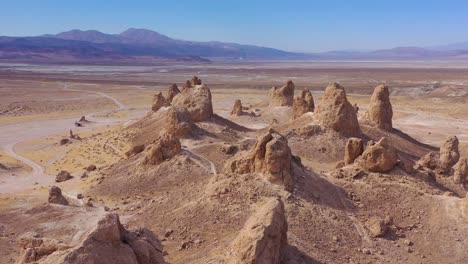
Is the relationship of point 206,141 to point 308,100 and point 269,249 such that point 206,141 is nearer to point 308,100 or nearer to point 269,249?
point 308,100

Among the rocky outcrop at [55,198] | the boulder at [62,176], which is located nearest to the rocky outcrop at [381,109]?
the boulder at [62,176]

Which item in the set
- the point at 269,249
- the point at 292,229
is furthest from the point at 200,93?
the point at 269,249

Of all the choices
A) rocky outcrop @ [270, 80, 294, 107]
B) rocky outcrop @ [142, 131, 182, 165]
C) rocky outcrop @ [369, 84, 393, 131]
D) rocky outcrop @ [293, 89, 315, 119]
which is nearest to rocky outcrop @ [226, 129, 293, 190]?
rocky outcrop @ [142, 131, 182, 165]

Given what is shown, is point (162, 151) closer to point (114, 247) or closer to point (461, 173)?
point (461, 173)

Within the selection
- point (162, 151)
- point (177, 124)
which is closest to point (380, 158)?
point (162, 151)

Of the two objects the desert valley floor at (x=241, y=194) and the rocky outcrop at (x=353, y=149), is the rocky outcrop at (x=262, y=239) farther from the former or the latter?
the rocky outcrop at (x=353, y=149)

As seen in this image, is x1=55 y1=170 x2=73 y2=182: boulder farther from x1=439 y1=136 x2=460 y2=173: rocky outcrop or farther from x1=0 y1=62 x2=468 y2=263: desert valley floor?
x1=439 y1=136 x2=460 y2=173: rocky outcrop
